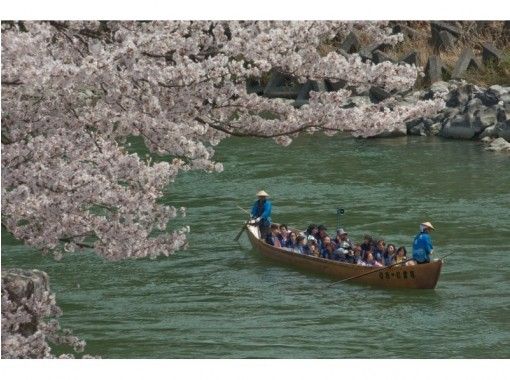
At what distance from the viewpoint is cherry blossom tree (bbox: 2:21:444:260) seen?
8492 millimetres

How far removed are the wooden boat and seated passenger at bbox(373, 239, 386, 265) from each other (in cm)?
37

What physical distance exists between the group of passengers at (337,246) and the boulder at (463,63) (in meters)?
15.3

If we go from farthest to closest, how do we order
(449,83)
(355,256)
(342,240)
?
(449,83)
(342,240)
(355,256)

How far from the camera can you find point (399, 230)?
75.7 ft

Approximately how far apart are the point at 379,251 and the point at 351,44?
57.9 feet

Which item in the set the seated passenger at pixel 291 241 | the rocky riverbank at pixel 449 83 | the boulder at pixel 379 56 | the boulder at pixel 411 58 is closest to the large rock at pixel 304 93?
the rocky riverbank at pixel 449 83

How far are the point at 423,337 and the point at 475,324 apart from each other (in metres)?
0.96

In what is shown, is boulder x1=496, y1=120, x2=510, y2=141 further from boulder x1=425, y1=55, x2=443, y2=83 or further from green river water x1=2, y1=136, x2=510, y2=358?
boulder x1=425, y1=55, x2=443, y2=83

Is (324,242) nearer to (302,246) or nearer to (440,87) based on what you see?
(302,246)

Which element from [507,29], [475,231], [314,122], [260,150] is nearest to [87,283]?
[475,231]

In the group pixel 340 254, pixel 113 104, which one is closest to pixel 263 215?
pixel 340 254

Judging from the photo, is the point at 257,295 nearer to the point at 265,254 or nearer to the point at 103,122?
the point at 265,254

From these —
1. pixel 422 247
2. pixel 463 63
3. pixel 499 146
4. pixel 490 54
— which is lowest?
pixel 422 247

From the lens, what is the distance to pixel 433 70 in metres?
35.6
